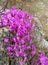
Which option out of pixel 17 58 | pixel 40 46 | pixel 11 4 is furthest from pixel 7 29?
pixel 11 4

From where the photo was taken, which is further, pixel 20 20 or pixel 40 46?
pixel 40 46

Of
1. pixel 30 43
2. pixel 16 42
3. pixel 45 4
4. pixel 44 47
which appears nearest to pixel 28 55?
pixel 30 43

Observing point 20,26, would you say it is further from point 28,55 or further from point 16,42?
point 28,55

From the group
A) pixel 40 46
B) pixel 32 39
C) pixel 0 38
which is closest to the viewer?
pixel 0 38

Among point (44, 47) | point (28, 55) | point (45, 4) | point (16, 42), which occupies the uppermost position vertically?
point (16, 42)

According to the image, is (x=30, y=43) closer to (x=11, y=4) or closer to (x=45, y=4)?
(x=11, y=4)

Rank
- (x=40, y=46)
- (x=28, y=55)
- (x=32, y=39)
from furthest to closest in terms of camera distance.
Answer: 1. (x=40, y=46)
2. (x=32, y=39)
3. (x=28, y=55)

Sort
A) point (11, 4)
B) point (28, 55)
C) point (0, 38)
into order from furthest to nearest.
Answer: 1. point (11, 4)
2. point (28, 55)
3. point (0, 38)

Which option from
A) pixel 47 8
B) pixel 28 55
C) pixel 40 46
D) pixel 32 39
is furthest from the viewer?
pixel 47 8

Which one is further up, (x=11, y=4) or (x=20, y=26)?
(x=20, y=26)
